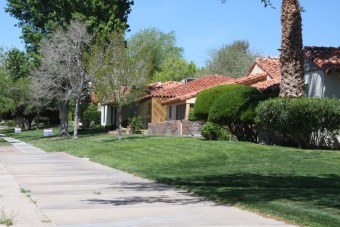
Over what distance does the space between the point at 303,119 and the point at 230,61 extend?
47242 mm

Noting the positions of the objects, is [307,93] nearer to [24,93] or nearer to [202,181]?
[202,181]

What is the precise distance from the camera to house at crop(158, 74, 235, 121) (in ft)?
128

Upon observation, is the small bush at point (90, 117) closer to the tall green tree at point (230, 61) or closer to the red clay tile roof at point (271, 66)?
the tall green tree at point (230, 61)

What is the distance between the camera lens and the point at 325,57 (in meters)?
23.7

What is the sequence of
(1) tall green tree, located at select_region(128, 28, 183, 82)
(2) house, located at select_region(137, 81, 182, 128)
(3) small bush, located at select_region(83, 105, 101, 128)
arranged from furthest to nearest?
(1) tall green tree, located at select_region(128, 28, 183, 82)
(3) small bush, located at select_region(83, 105, 101, 128)
(2) house, located at select_region(137, 81, 182, 128)

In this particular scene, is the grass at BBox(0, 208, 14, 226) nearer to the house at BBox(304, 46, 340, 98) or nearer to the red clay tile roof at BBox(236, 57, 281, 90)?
the house at BBox(304, 46, 340, 98)

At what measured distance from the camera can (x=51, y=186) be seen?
13.4m

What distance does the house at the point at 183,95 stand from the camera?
39.0 metres

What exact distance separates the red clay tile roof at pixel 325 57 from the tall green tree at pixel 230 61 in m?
38.1

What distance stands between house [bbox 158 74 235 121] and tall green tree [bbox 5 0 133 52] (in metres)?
6.74

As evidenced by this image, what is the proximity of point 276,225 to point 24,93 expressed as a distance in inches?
2032

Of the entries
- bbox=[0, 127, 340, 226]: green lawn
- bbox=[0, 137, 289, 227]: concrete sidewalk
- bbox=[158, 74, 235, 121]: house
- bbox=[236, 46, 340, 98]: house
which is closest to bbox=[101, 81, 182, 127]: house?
bbox=[158, 74, 235, 121]: house

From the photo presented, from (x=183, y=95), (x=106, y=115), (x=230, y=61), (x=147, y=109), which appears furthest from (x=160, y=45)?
(x=183, y=95)

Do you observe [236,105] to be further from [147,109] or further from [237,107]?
[147,109]
